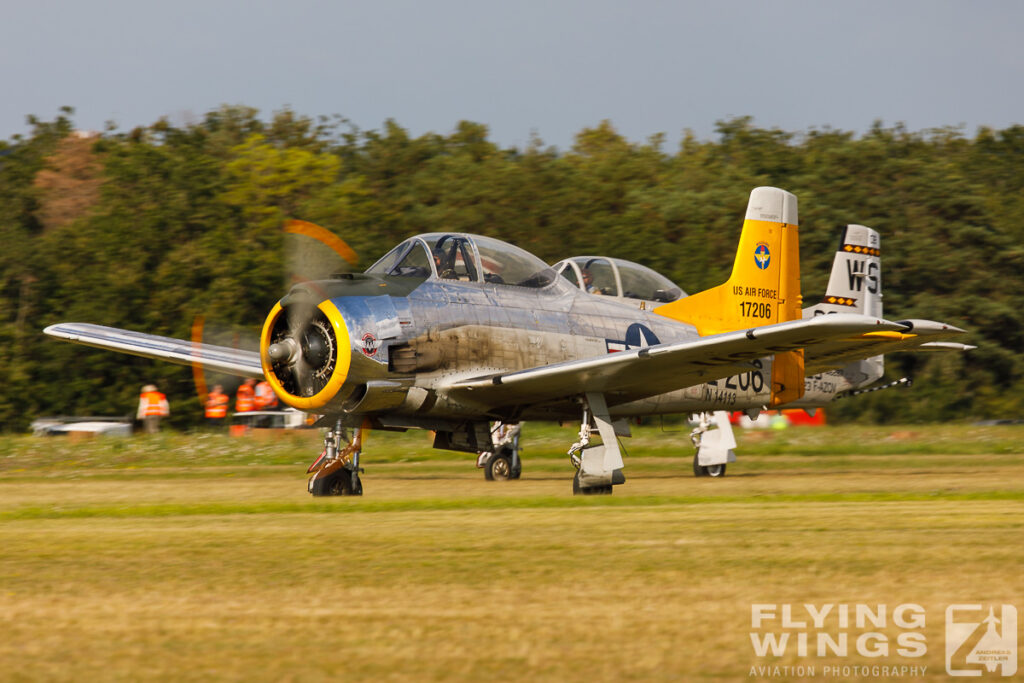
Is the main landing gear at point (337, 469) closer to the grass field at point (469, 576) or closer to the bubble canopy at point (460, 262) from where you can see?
the grass field at point (469, 576)

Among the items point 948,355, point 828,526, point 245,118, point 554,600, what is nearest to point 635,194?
point 948,355

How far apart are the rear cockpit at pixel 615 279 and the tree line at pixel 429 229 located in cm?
2223

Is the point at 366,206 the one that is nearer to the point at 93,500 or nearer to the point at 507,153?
the point at 507,153

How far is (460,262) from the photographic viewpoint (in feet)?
49.0

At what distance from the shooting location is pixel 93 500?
1330cm

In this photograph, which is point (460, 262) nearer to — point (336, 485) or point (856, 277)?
point (336, 485)

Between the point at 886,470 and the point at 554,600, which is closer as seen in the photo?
the point at 554,600

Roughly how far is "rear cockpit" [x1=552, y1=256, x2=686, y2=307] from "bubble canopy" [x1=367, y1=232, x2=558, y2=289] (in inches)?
44.6

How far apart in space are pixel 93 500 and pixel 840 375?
13689mm

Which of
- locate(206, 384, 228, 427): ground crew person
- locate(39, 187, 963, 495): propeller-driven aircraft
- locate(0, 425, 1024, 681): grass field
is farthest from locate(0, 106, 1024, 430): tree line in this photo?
locate(0, 425, 1024, 681): grass field

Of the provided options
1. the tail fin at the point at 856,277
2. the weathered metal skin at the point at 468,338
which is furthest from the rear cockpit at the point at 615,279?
the tail fin at the point at 856,277

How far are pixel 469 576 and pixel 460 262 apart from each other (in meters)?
8.40

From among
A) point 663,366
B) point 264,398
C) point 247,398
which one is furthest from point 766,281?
point 247,398

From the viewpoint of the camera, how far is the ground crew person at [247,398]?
32.2m
